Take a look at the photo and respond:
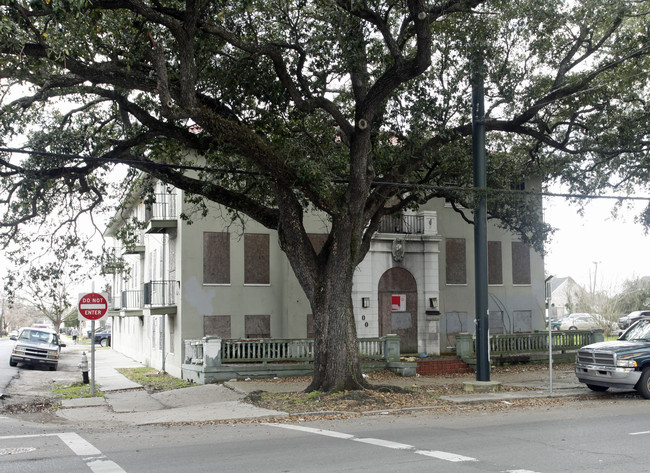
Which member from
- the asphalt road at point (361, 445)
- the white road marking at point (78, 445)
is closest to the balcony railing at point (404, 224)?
the asphalt road at point (361, 445)

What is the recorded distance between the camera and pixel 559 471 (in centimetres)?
762

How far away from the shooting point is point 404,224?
27.7 metres

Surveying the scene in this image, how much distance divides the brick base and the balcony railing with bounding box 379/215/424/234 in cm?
624

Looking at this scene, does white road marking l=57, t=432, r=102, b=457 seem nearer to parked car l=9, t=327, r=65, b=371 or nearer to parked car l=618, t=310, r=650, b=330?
parked car l=9, t=327, r=65, b=371

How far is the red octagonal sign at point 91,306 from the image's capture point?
17.8m

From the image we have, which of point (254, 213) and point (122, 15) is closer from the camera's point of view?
point (122, 15)

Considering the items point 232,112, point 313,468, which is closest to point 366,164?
point 232,112

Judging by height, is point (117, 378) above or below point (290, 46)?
below

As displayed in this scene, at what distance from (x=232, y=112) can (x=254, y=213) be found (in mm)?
2582

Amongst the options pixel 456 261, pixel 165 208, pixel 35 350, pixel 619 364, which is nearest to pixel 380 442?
pixel 619 364

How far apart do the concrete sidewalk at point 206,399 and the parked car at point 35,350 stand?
8121 mm

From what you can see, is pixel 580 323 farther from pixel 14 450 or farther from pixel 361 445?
pixel 14 450

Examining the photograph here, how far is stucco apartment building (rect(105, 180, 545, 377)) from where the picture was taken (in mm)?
24156

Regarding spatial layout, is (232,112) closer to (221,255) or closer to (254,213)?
(254,213)
